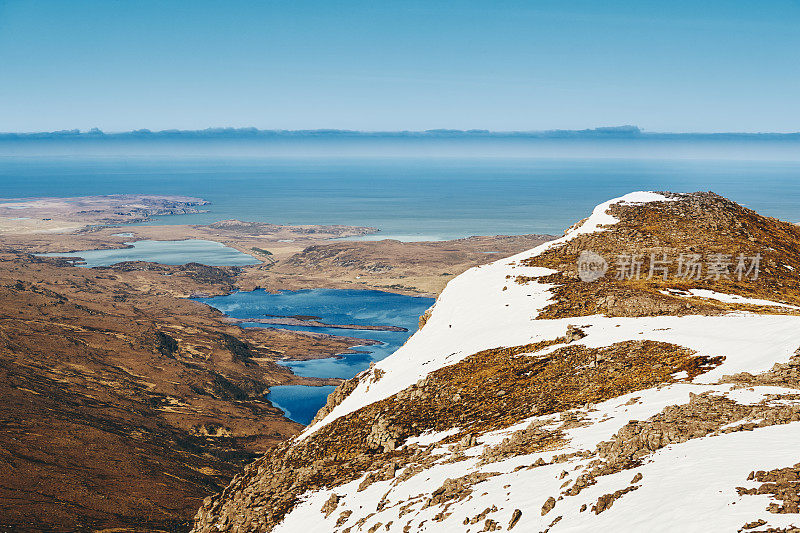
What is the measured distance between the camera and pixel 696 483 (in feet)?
40.6

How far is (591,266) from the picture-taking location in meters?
34.9

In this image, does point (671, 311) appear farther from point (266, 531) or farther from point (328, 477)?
point (266, 531)

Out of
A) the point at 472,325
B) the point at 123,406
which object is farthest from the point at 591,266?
the point at 123,406

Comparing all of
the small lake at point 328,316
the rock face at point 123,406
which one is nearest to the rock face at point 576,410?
the rock face at point 123,406

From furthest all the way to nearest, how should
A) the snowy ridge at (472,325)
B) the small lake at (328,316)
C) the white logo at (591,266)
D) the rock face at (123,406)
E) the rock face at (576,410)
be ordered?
the small lake at (328,316), the rock face at (123,406), the white logo at (591,266), the snowy ridge at (472,325), the rock face at (576,410)

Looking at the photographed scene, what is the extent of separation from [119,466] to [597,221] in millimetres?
41891

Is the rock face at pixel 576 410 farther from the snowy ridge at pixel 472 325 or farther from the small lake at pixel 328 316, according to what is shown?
the small lake at pixel 328 316

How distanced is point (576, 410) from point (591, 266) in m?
16.3

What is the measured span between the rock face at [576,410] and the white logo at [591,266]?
0.44 meters

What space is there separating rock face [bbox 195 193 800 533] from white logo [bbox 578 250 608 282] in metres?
0.44

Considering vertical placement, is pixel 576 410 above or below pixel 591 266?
below

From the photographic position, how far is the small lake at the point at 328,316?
98500 mm

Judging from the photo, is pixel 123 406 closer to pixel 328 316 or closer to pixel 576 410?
pixel 576 410

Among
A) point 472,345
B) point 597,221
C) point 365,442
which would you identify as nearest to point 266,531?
point 365,442
